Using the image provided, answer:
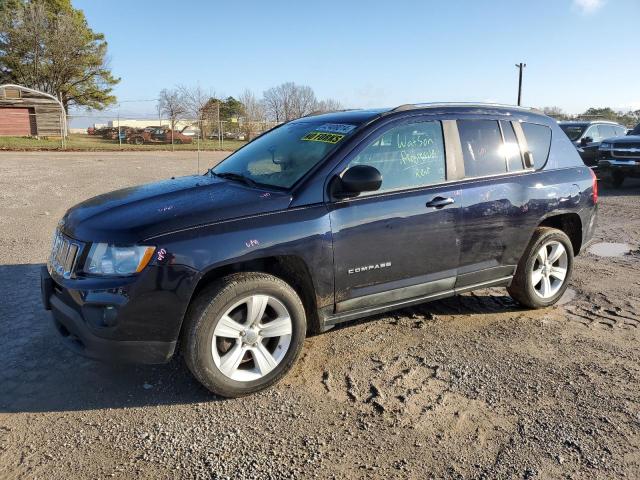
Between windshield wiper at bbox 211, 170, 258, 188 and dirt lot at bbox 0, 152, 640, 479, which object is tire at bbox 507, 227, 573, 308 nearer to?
dirt lot at bbox 0, 152, 640, 479

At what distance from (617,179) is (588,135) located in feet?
5.90

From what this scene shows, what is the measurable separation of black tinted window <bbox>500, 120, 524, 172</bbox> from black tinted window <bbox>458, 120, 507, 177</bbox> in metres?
0.06

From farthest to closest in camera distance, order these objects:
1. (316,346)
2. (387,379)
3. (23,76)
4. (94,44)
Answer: (94,44) → (23,76) → (316,346) → (387,379)

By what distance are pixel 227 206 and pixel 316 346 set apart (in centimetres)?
145

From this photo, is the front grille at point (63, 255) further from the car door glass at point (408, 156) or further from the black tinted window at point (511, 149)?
the black tinted window at point (511, 149)

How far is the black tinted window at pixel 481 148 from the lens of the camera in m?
4.43

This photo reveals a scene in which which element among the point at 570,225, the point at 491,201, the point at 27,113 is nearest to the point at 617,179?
the point at 570,225

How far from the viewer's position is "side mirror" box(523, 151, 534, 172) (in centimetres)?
481

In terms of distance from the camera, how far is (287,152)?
4328 millimetres

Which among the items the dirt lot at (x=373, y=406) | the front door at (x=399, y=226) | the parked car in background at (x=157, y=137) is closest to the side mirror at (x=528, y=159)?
the front door at (x=399, y=226)

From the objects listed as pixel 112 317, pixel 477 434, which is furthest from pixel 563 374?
pixel 112 317

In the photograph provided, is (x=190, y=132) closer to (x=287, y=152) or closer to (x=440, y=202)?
(x=287, y=152)

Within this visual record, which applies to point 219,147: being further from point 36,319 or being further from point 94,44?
point 36,319

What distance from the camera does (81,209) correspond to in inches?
150
